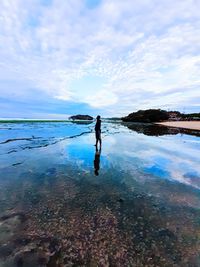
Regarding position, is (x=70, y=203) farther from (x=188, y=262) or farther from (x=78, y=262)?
(x=188, y=262)

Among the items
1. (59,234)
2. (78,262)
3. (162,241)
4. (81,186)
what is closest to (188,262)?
(162,241)

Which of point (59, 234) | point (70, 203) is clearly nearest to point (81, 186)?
point (70, 203)

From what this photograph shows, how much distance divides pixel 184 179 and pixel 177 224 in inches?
178

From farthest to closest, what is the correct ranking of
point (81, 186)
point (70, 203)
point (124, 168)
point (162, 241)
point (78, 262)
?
point (124, 168) → point (81, 186) → point (70, 203) → point (162, 241) → point (78, 262)

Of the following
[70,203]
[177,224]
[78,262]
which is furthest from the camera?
[70,203]

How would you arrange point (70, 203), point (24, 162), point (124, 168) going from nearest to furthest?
point (70, 203) → point (124, 168) → point (24, 162)

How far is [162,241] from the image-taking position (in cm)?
465

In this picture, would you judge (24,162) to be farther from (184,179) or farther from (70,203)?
(184,179)

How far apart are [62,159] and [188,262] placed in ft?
33.1

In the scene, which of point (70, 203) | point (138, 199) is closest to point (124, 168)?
point (138, 199)

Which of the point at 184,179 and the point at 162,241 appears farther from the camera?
the point at 184,179

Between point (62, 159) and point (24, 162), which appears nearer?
point (24, 162)

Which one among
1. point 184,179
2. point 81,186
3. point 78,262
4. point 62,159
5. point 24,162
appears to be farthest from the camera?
point 62,159

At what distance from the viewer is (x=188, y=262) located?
4.04m
